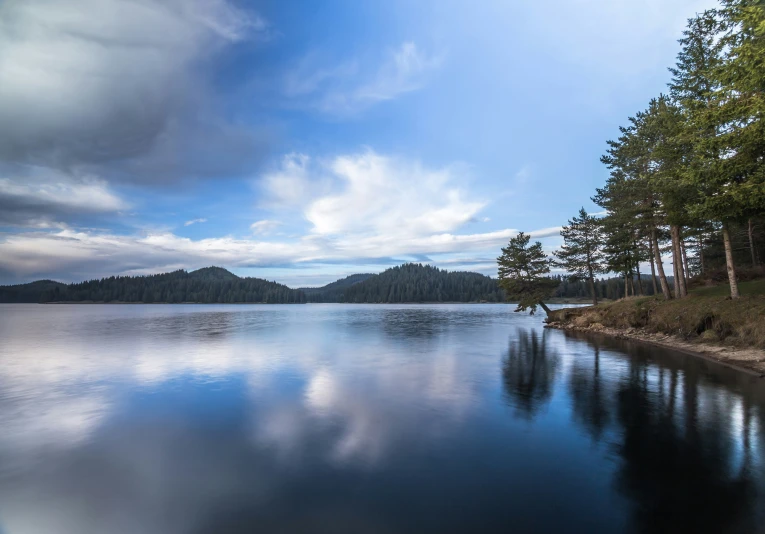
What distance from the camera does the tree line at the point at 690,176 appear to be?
665 inches

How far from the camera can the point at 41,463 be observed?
32.1 ft

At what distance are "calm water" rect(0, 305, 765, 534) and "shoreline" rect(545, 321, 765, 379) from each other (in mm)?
1106

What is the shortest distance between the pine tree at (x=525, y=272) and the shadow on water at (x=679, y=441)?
1312 inches

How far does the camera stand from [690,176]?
1930cm

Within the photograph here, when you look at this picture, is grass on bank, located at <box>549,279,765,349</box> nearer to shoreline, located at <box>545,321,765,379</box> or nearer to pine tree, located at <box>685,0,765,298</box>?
shoreline, located at <box>545,321,765,379</box>

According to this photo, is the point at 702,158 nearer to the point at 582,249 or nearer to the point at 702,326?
the point at 702,326


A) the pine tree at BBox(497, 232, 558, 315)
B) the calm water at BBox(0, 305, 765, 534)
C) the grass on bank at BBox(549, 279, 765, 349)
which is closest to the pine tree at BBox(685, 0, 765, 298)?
the grass on bank at BBox(549, 279, 765, 349)

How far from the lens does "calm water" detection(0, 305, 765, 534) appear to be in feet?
23.1

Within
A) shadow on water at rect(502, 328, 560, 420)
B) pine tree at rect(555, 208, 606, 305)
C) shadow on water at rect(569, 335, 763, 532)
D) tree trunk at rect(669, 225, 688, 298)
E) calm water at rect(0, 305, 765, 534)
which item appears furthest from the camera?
pine tree at rect(555, 208, 606, 305)

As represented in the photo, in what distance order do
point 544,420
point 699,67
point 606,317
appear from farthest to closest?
point 606,317, point 699,67, point 544,420

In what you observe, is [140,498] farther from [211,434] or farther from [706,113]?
[706,113]

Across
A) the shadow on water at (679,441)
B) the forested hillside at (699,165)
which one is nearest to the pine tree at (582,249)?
the forested hillside at (699,165)

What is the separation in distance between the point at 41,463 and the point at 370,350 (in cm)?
2336

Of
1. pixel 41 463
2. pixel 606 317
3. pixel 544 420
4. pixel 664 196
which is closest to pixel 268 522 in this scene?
pixel 41 463
